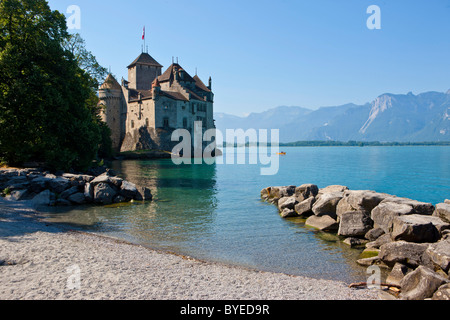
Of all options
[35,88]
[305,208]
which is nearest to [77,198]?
[35,88]

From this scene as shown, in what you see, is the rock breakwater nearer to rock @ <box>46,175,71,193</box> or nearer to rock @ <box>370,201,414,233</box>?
rock @ <box>370,201,414,233</box>

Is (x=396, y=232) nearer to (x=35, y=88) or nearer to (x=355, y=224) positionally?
(x=355, y=224)

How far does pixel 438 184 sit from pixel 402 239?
107 feet

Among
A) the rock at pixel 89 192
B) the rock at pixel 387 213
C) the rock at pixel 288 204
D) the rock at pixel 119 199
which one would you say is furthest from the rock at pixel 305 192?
the rock at pixel 89 192

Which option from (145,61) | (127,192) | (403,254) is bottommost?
(403,254)

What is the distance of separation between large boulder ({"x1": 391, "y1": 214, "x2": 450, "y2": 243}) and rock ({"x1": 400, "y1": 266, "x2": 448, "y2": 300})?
3774mm

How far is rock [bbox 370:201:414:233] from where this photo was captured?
14.6m

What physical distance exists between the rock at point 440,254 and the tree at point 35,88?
2633 cm

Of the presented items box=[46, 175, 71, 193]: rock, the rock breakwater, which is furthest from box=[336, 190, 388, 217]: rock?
box=[46, 175, 71, 193]: rock

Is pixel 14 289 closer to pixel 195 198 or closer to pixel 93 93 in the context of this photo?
pixel 195 198

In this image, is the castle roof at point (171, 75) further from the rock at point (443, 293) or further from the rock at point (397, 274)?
the rock at point (443, 293)

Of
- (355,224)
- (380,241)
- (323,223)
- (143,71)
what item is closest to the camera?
(380,241)

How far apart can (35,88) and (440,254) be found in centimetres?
2823

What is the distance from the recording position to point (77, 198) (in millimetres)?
22969
